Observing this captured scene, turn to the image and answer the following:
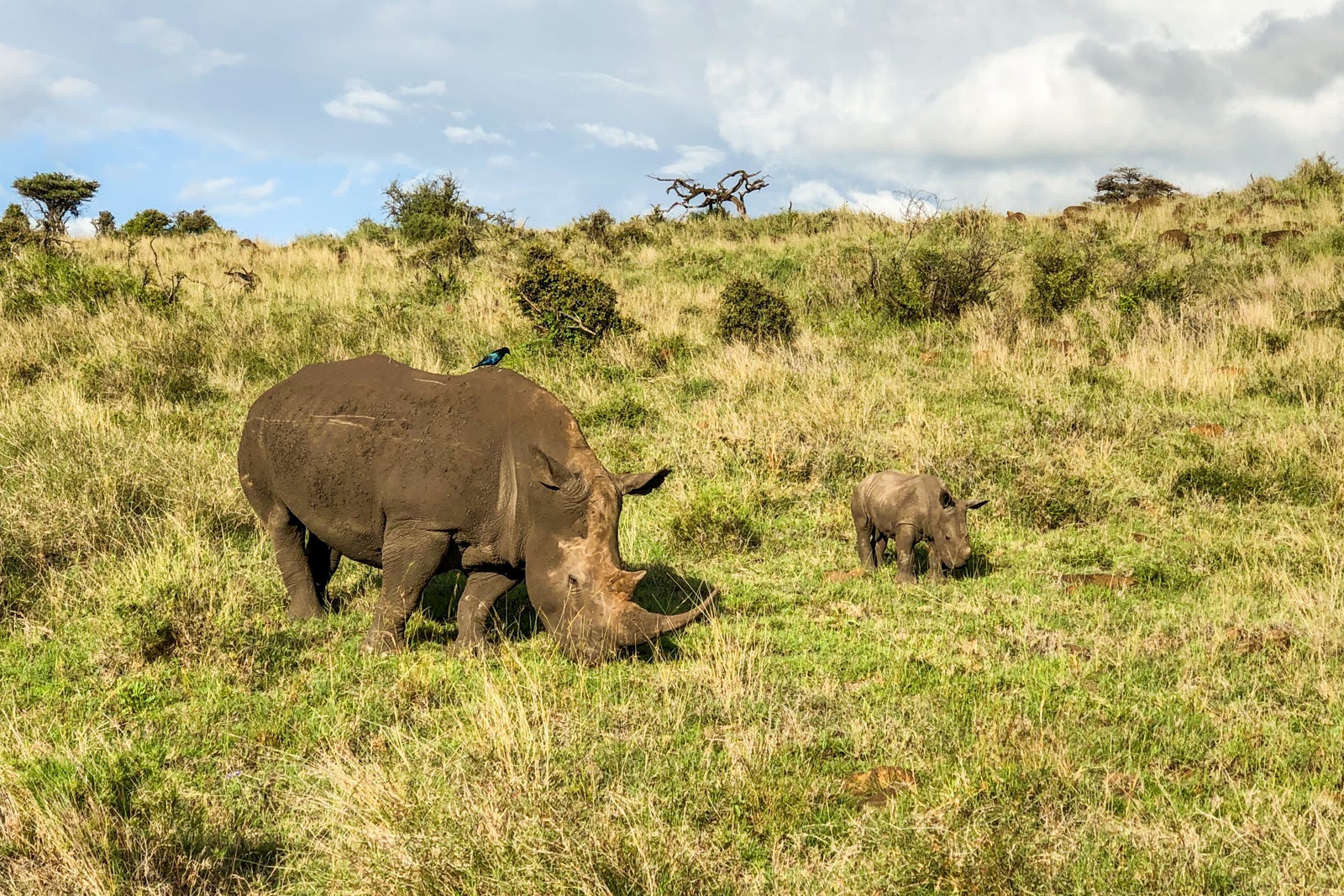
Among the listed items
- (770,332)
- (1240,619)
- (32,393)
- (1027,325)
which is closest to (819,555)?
(1240,619)

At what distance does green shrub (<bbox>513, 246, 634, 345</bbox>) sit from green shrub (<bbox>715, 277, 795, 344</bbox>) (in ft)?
4.99

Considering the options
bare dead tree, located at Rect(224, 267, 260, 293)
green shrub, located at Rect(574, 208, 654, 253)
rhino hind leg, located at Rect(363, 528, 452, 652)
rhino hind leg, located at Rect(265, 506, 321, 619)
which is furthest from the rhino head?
green shrub, located at Rect(574, 208, 654, 253)

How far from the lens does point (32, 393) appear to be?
12.4 meters

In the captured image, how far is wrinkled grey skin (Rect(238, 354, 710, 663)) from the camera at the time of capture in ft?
18.6

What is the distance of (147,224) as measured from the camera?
3105 centimetres

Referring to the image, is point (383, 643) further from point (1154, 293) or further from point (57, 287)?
point (1154, 293)

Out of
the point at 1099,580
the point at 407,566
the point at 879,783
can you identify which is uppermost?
the point at 407,566

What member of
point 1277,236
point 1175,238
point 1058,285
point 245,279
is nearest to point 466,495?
point 1058,285

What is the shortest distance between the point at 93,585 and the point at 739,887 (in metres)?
5.78

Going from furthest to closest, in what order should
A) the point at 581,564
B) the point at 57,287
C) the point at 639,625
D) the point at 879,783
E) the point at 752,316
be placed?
the point at 57,287 < the point at 752,316 < the point at 581,564 < the point at 639,625 < the point at 879,783

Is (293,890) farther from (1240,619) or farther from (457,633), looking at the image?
(1240,619)

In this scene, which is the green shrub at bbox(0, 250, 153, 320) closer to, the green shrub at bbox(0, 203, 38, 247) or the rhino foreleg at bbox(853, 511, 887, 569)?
the green shrub at bbox(0, 203, 38, 247)

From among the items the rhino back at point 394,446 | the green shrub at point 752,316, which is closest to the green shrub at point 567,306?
the green shrub at point 752,316

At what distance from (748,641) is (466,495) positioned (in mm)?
1954
